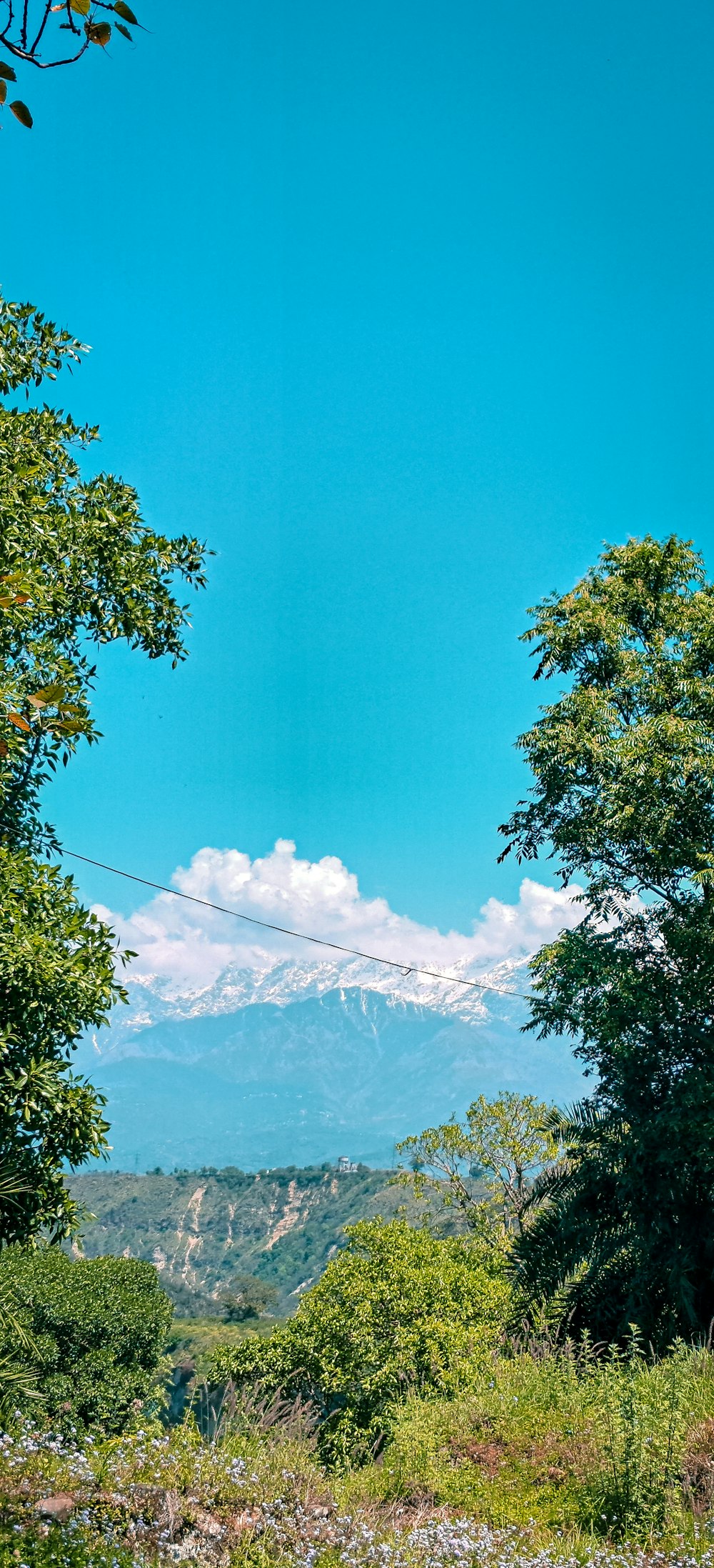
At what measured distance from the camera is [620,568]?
54.1ft

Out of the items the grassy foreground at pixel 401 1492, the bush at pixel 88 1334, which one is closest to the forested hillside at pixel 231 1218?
the bush at pixel 88 1334

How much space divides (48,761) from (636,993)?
9077mm

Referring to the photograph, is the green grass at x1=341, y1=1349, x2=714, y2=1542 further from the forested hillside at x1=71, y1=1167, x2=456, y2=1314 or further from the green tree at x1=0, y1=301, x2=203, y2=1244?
the forested hillside at x1=71, y1=1167, x2=456, y2=1314

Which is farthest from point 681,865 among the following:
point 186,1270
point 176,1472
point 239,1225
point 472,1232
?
point 239,1225

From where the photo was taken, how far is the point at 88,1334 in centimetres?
2159

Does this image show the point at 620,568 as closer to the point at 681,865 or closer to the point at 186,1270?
the point at 681,865

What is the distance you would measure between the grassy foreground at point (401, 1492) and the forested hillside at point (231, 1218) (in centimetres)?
12445

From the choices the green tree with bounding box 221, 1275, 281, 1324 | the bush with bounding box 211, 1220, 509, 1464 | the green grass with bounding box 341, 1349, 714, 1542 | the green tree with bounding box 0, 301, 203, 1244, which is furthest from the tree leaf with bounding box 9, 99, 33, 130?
the green tree with bounding box 221, 1275, 281, 1324

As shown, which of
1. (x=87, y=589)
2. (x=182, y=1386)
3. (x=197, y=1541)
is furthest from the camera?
(x=182, y=1386)

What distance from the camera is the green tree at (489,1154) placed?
26.3 metres

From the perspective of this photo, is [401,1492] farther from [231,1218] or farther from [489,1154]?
[231,1218]

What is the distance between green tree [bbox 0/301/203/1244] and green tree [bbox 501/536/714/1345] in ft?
26.5

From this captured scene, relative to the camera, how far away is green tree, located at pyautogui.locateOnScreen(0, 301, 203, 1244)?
19.5ft

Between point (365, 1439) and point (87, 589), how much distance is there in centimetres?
1488
